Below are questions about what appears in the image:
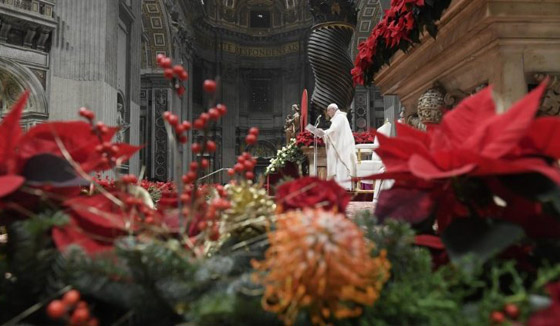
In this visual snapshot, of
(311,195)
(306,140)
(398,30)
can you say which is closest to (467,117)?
(311,195)

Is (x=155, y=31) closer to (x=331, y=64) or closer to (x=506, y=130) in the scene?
(x=331, y=64)

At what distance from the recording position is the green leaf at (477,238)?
0.45 meters

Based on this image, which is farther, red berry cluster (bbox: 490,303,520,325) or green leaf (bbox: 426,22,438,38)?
green leaf (bbox: 426,22,438,38)

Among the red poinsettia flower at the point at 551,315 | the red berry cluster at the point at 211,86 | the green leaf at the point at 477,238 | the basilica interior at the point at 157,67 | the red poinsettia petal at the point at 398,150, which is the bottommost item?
the red poinsettia flower at the point at 551,315

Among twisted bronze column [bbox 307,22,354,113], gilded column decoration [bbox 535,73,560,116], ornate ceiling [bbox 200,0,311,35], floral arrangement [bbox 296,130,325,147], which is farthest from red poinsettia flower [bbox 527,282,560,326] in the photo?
ornate ceiling [bbox 200,0,311,35]

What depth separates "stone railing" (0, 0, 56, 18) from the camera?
6.98 m

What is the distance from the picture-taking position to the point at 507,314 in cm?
41

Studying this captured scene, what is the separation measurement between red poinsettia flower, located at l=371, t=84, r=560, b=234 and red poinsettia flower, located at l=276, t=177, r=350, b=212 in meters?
0.06

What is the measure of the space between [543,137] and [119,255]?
0.55 m

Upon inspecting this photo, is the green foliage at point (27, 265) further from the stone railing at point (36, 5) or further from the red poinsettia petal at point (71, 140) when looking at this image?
the stone railing at point (36, 5)

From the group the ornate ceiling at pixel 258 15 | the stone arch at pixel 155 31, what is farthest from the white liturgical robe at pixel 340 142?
the ornate ceiling at pixel 258 15

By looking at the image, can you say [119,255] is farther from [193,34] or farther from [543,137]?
[193,34]

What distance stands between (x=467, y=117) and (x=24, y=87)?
8006 mm

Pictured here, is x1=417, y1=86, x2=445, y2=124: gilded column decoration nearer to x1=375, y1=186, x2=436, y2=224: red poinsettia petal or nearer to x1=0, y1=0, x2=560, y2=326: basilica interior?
x1=0, y1=0, x2=560, y2=326: basilica interior
